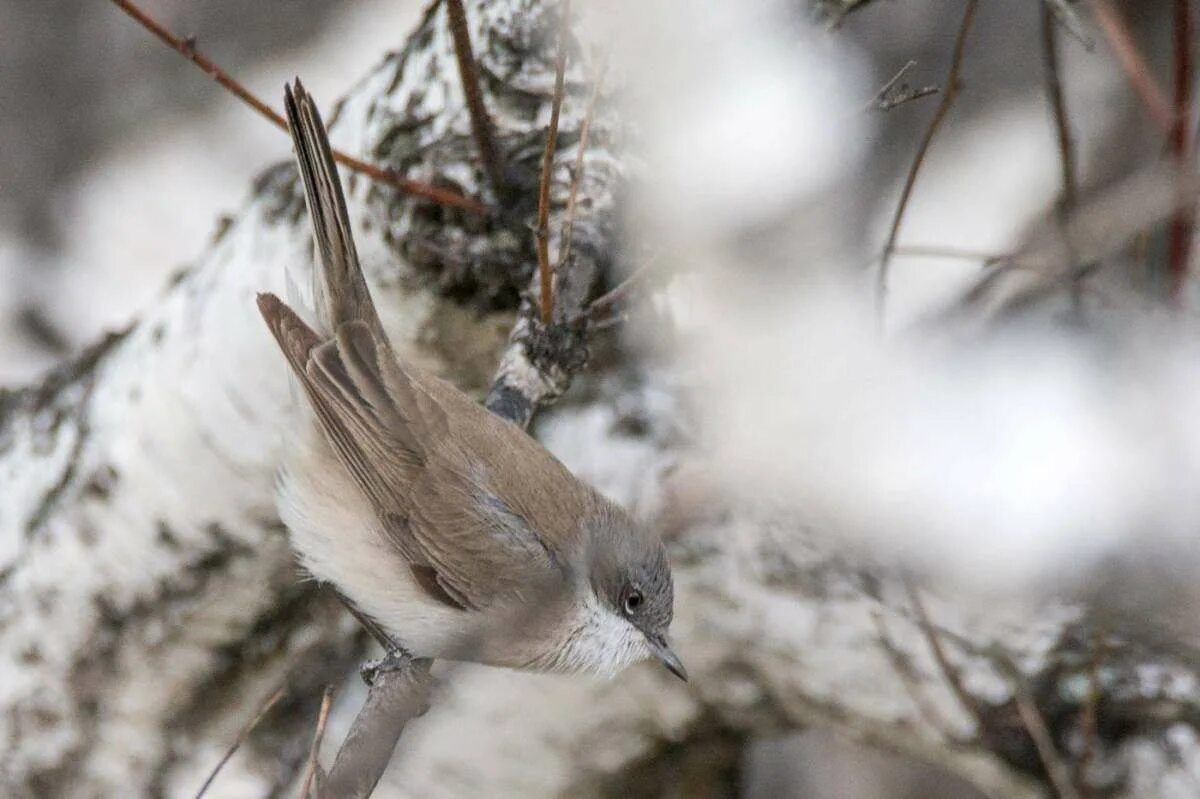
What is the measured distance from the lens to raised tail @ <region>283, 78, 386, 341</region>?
1.92 meters

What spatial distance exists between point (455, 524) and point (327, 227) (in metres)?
0.51

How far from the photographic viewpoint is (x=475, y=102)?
6.40ft

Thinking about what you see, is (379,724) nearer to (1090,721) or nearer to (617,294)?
(617,294)

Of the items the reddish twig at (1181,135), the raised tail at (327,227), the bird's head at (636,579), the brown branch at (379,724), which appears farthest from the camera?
the reddish twig at (1181,135)

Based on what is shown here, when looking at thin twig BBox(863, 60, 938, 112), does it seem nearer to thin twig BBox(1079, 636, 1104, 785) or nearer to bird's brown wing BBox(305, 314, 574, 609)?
bird's brown wing BBox(305, 314, 574, 609)

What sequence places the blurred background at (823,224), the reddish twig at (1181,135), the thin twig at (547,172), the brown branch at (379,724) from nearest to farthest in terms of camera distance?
the brown branch at (379,724) → the thin twig at (547,172) → the blurred background at (823,224) → the reddish twig at (1181,135)

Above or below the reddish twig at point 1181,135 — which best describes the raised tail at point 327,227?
below

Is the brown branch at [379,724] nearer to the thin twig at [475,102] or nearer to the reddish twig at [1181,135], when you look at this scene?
the thin twig at [475,102]

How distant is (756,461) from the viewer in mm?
2432

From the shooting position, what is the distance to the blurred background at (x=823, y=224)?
99.2 inches

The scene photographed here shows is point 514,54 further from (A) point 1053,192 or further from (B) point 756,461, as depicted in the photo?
(A) point 1053,192

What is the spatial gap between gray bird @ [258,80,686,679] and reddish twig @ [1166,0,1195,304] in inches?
51.7

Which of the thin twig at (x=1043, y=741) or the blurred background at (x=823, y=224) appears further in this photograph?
the blurred background at (x=823, y=224)

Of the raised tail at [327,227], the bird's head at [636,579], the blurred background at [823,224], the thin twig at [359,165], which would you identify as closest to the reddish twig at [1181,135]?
the blurred background at [823,224]
